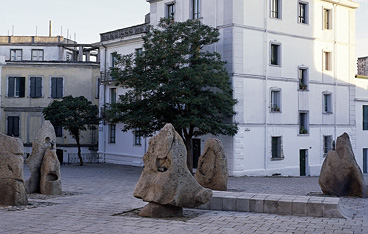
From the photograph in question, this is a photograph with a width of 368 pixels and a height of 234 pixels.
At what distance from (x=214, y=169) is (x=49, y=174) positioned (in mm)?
5820

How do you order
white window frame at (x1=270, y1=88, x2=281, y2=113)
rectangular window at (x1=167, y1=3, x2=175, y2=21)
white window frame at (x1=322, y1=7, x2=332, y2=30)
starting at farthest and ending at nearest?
white window frame at (x1=322, y1=7, x2=332, y2=30)
rectangular window at (x1=167, y1=3, x2=175, y2=21)
white window frame at (x1=270, y1=88, x2=281, y2=113)

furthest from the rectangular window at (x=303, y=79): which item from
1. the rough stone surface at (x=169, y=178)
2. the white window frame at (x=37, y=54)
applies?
the white window frame at (x=37, y=54)

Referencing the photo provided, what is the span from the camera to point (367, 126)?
37.7 metres

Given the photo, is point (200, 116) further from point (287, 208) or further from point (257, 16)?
point (287, 208)

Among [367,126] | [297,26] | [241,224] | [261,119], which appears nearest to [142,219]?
[241,224]

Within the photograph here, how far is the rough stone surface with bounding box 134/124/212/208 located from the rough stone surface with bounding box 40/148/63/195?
20.2 feet

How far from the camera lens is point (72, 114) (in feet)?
112

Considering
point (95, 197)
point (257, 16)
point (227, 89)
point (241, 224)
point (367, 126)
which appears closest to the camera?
point (241, 224)

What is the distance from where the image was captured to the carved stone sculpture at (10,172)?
13219mm

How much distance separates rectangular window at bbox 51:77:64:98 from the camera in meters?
41.5

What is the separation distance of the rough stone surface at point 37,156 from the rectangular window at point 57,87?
971 inches

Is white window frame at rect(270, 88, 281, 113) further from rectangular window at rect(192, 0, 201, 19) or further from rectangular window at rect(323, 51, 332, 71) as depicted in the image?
rectangular window at rect(192, 0, 201, 19)

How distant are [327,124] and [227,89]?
11.0 metres

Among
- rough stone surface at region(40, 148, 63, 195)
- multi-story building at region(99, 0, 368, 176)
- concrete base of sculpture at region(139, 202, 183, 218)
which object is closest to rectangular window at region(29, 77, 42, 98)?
multi-story building at region(99, 0, 368, 176)
